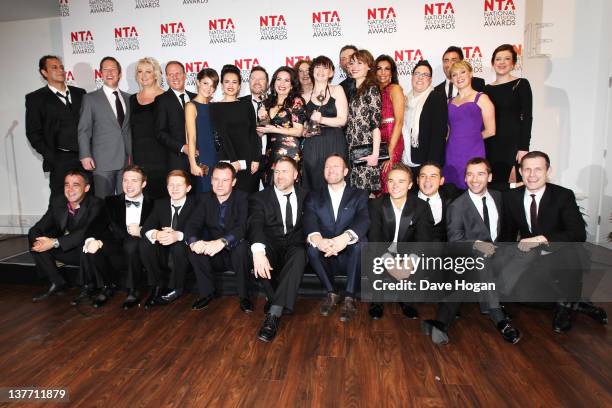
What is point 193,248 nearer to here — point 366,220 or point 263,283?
point 263,283

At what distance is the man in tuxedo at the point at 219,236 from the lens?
327 cm

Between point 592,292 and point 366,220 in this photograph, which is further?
point 592,292

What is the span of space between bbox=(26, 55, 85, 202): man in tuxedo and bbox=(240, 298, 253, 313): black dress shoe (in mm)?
2186

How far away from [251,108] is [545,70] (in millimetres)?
3277

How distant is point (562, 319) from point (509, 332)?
1.53 feet

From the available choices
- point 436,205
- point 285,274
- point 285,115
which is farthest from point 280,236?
point 436,205

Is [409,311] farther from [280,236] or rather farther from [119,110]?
[119,110]

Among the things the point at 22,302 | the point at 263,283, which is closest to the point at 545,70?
the point at 263,283

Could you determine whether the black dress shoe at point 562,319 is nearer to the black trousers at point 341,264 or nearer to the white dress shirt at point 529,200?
the white dress shirt at point 529,200

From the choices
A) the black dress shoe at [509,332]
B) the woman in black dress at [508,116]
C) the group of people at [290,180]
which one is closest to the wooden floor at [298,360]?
the black dress shoe at [509,332]

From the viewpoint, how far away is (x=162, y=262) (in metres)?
3.47

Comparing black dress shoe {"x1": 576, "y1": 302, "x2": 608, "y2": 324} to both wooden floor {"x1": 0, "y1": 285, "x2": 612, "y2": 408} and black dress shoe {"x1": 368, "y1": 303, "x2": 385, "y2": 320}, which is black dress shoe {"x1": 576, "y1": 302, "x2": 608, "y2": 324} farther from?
black dress shoe {"x1": 368, "y1": 303, "x2": 385, "y2": 320}

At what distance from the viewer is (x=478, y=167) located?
3.14 meters

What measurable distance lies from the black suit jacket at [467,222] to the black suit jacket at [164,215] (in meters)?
1.94
